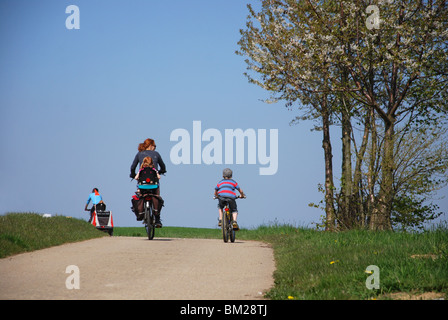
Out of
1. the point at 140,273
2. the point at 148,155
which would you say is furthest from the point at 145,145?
the point at 140,273

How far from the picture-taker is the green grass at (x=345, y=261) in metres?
7.24

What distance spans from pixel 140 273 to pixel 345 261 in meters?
3.42

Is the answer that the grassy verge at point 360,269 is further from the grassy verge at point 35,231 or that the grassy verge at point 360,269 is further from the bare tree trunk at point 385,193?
the grassy verge at point 35,231

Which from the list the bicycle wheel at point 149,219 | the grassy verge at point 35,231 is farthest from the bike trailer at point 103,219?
the bicycle wheel at point 149,219

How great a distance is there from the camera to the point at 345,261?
367 inches

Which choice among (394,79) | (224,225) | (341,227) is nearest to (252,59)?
(394,79)

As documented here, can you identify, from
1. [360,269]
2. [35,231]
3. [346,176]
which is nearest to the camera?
[360,269]

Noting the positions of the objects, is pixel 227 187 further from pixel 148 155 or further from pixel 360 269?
pixel 360 269

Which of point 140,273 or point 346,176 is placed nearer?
point 140,273

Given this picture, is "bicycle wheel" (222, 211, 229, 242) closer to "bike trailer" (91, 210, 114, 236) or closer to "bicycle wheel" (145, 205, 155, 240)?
"bicycle wheel" (145, 205, 155, 240)

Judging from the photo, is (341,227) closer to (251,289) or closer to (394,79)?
(394,79)

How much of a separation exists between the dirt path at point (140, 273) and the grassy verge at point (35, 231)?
1.75 ft

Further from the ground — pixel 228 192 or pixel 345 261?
pixel 228 192

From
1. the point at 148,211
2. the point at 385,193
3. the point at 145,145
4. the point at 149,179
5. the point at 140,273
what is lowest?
the point at 140,273
